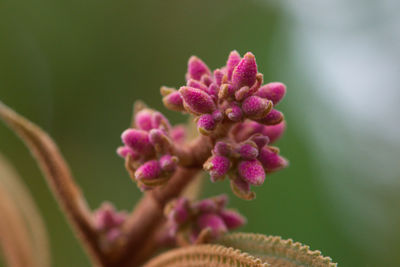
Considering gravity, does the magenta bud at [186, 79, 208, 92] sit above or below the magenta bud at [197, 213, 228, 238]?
above

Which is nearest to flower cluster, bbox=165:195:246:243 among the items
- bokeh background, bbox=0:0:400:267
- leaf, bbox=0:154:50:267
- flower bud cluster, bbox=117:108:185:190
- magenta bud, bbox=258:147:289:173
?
flower bud cluster, bbox=117:108:185:190

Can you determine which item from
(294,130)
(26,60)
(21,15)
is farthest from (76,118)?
(294,130)

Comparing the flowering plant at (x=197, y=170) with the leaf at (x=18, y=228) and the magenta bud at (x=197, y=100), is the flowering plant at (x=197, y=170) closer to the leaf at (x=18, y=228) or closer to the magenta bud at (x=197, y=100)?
the magenta bud at (x=197, y=100)

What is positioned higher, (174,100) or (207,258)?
(174,100)

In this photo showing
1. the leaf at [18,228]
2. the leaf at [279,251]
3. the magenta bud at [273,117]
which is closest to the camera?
the leaf at [279,251]

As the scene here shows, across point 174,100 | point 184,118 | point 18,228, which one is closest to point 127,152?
point 174,100

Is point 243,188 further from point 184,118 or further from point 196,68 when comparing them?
point 184,118

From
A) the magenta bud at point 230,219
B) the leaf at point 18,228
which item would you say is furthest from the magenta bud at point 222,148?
the leaf at point 18,228

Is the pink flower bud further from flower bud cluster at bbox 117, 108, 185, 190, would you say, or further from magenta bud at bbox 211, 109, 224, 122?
magenta bud at bbox 211, 109, 224, 122
